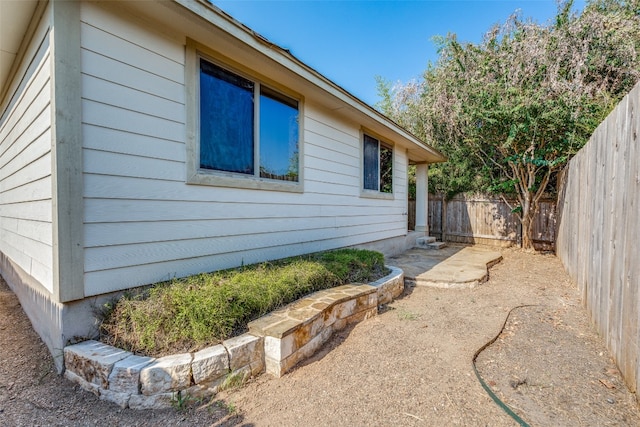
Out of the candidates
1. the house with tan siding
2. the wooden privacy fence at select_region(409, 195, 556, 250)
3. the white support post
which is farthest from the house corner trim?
the wooden privacy fence at select_region(409, 195, 556, 250)

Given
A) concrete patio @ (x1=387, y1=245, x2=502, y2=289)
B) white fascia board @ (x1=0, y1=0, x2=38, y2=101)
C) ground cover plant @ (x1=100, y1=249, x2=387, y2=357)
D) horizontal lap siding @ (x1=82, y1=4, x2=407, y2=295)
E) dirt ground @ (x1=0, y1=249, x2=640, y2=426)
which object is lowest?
dirt ground @ (x1=0, y1=249, x2=640, y2=426)

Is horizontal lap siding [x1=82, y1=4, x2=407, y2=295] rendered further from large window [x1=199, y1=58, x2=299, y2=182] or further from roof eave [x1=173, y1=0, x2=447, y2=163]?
roof eave [x1=173, y1=0, x2=447, y2=163]

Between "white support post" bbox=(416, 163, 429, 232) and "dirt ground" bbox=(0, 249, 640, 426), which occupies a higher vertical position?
"white support post" bbox=(416, 163, 429, 232)

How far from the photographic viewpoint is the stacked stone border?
200 cm

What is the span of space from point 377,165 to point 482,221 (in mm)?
Answer: 5291

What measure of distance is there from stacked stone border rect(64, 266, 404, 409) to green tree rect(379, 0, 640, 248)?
24.0 ft

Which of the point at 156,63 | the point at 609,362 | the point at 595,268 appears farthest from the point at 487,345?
the point at 156,63

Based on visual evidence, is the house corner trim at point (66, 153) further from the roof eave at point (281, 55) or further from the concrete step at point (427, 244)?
the concrete step at point (427, 244)

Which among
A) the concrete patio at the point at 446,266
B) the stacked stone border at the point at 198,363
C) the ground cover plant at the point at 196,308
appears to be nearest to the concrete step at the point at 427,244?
the concrete patio at the point at 446,266

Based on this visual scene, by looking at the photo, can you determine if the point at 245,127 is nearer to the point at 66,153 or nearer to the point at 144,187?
the point at 144,187

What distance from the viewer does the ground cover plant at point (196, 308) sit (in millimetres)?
2273

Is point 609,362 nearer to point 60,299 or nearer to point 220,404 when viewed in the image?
point 220,404

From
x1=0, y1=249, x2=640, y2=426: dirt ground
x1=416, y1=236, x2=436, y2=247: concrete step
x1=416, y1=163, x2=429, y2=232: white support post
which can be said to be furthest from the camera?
x1=416, y1=163, x2=429, y2=232: white support post

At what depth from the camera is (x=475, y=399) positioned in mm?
2125
